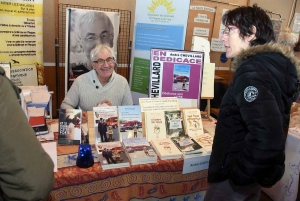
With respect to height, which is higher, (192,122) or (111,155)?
(192,122)

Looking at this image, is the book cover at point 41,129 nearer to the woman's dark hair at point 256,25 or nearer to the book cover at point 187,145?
the book cover at point 187,145

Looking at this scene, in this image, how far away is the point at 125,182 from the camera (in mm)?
1322

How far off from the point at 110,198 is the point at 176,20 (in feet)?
7.67

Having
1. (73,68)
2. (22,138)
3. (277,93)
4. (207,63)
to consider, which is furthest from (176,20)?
(22,138)

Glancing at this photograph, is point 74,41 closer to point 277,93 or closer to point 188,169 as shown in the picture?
point 188,169

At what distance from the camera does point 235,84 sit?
3.46ft

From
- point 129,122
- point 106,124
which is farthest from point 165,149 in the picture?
point 106,124

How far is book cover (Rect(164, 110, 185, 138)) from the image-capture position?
158cm

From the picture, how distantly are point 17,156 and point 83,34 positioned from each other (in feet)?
8.17

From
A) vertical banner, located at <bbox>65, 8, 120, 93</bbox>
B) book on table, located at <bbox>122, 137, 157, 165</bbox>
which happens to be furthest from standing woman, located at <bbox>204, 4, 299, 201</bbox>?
vertical banner, located at <bbox>65, 8, 120, 93</bbox>

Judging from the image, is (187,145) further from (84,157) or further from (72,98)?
(72,98)

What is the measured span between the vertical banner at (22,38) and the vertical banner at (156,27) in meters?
1.17

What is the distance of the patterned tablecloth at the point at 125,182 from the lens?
3.97 feet

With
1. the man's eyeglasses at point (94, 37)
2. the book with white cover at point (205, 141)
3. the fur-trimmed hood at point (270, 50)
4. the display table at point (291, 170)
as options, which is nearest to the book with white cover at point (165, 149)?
the book with white cover at point (205, 141)
